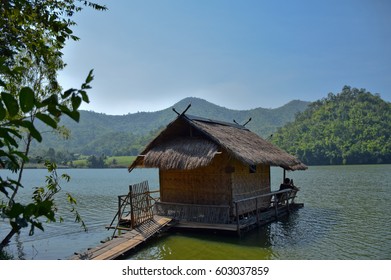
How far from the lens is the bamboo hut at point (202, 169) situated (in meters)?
10.6

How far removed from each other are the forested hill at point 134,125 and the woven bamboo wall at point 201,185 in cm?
8006

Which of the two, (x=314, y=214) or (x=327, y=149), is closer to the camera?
(x=314, y=214)

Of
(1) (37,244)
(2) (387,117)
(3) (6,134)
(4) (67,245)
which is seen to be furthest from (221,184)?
(2) (387,117)

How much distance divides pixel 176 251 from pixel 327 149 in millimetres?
55538

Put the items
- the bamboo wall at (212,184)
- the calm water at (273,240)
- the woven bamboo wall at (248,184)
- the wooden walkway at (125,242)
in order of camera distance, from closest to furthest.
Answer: the wooden walkway at (125,242)
the calm water at (273,240)
the bamboo wall at (212,184)
the woven bamboo wall at (248,184)

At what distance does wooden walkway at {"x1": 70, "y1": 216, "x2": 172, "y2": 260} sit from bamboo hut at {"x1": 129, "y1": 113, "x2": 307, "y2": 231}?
3.13 ft

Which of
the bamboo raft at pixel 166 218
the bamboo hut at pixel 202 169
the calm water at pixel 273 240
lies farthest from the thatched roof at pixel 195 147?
the calm water at pixel 273 240

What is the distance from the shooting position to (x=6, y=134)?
122cm

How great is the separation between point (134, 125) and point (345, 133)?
9871cm

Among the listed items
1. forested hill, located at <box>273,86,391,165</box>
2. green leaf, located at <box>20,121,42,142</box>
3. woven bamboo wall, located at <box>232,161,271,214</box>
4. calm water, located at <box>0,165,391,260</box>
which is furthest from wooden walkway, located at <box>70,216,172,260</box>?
forested hill, located at <box>273,86,391,165</box>

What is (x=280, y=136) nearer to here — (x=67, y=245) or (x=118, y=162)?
(x=118, y=162)

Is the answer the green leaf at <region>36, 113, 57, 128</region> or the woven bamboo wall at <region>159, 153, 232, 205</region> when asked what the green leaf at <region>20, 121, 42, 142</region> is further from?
the woven bamboo wall at <region>159, 153, 232, 205</region>

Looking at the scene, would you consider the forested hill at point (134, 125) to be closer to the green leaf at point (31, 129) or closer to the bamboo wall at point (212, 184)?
the bamboo wall at point (212, 184)

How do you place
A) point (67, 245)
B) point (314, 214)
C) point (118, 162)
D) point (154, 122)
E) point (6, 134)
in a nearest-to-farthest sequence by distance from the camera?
point (6, 134)
point (67, 245)
point (314, 214)
point (118, 162)
point (154, 122)
